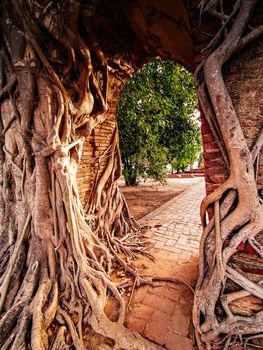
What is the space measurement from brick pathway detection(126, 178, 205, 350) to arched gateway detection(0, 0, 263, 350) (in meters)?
0.17

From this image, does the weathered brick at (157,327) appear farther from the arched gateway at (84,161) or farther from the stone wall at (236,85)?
the stone wall at (236,85)

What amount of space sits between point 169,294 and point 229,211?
1.31 m

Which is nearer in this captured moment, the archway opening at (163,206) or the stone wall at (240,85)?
the stone wall at (240,85)

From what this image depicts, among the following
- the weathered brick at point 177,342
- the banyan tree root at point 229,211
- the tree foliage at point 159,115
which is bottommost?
the weathered brick at point 177,342

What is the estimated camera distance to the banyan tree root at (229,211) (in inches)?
54.2

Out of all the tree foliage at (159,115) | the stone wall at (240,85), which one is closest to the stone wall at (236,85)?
the stone wall at (240,85)

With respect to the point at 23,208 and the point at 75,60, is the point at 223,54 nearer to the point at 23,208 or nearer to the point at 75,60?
the point at 75,60

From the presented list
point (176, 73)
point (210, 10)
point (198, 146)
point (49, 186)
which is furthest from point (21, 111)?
point (198, 146)

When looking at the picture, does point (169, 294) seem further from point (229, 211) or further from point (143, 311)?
point (229, 211)

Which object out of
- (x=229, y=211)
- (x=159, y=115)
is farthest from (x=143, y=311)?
(x=159, y=115)

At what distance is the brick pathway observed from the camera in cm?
162

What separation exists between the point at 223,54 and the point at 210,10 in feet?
1.34

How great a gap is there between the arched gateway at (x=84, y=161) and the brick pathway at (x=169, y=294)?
17 cm

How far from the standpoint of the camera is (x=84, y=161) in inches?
122
